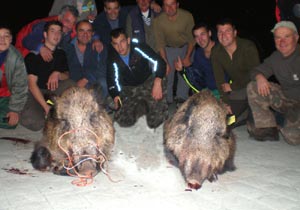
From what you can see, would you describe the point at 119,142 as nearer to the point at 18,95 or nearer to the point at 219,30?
the point at 18,95

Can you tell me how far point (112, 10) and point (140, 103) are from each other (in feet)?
5.50

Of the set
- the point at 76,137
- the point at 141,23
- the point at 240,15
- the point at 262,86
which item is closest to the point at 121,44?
the point at 141,23

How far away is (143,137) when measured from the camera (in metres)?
5.28

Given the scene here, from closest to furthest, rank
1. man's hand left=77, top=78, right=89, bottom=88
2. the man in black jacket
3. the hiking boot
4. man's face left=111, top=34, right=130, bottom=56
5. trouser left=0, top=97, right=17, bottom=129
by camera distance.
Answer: the hiking boot, trouser left=0, top=97, right=17, bottom=129, man's face left=111, top=34, right=130, bottom=56, the man in black jacket, man's hand left=77, top=78, right=89, bottom=88

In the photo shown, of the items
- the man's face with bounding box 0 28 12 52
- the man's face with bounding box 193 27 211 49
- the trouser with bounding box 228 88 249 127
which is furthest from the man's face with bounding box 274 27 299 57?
the man's face with bounding box 0 28 12 52

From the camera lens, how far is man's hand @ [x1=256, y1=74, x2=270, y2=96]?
507 cm

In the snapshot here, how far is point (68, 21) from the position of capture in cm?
621

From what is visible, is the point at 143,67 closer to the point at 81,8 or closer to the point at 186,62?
the point at 186,62

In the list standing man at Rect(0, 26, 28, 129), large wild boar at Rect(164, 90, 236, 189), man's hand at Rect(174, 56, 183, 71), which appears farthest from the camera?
man's hand at Rect(174, 56, 183, 71)

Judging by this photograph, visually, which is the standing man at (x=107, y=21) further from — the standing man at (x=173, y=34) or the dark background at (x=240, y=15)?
the dark background at (x=240, y=15)

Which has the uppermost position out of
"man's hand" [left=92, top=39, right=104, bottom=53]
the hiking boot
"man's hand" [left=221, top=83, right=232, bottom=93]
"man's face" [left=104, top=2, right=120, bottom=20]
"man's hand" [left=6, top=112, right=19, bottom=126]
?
"man's face" [left=104, top=2, right=120, bottom=20]

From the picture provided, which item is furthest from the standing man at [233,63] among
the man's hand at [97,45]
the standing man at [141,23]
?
the man's hand at [97,45]

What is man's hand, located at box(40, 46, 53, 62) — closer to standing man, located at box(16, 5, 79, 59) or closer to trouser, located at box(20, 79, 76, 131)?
standing man, located at box(16, 5, 79, 59)

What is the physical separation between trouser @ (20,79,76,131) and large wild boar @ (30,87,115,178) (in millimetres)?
1425
